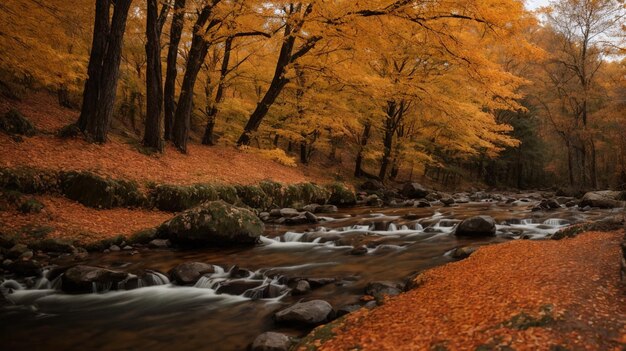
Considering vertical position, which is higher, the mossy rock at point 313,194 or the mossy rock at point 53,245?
the mossy rock at point 313,194

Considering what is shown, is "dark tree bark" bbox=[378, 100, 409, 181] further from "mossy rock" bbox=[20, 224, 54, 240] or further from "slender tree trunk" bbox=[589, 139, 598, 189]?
"mossy rock" bbox=[20, 224, 54, 240]

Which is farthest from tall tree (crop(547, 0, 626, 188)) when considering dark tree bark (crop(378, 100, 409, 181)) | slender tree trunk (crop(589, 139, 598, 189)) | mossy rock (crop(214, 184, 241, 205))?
mossy rock (crop(214, 184, 241, 205))

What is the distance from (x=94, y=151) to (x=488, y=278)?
10.7 m

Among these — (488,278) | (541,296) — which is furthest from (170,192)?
(541,296)

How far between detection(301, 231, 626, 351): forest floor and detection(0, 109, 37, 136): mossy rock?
1064cm

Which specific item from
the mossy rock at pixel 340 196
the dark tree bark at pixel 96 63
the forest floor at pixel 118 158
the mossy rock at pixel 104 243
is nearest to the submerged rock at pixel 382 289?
the mossy rock at pixel 104 243

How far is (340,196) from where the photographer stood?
55.3 ft

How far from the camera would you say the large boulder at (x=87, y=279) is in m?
6.19

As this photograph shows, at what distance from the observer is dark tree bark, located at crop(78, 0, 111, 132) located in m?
11.5

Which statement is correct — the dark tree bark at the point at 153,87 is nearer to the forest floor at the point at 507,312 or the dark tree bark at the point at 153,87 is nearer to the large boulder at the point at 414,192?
the forest floor at the point at 507,312

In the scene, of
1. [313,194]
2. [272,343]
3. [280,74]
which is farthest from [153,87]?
[272,343]

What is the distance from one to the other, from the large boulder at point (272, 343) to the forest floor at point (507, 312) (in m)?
0.27

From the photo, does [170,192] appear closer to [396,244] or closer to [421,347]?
[396,244]

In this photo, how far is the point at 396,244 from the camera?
9031 mm
